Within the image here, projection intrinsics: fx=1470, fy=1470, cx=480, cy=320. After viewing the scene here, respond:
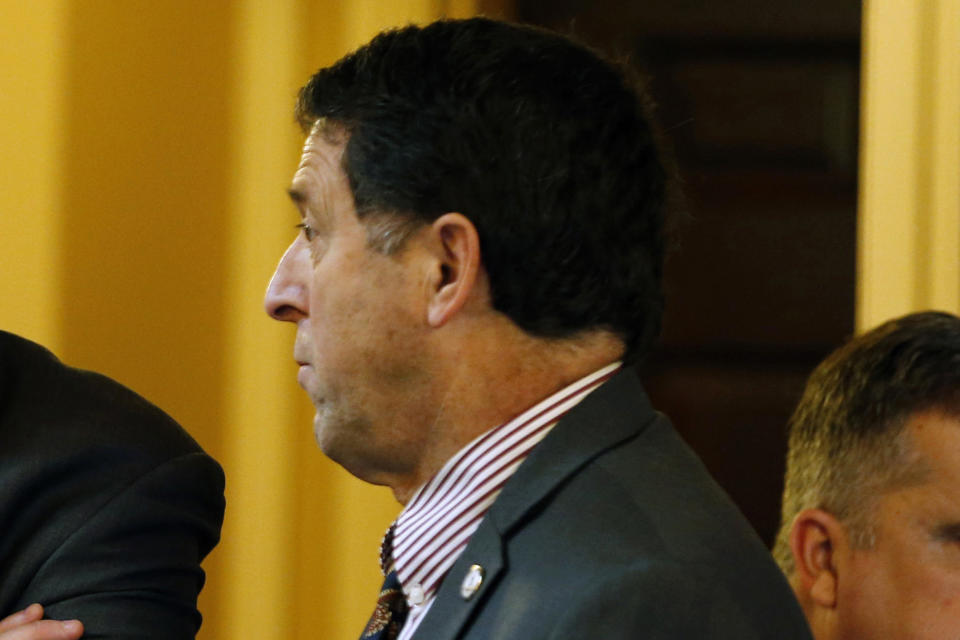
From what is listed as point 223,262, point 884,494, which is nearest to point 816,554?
point 884,494

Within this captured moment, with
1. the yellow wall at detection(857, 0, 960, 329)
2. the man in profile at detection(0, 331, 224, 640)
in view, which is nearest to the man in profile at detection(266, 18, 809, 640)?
the man in profile at detection(0, 331, 224, 640)

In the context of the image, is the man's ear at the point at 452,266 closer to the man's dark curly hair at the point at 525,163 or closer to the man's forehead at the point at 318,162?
the man's dark curly hair at the point at 525,163

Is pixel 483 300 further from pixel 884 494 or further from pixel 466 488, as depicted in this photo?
pixel 884 494

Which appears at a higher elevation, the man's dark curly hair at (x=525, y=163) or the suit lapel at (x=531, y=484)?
the man's dark curly hair at (x=525, y=163)

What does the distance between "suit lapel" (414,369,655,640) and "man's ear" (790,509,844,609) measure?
56 centimetres

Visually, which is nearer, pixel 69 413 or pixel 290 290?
pixel 290 290

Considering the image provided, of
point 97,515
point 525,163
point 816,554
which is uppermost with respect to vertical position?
point 525,163

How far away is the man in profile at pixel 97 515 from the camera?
147cm

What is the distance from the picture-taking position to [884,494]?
162 centimetres

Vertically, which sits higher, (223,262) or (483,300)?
(483,300)

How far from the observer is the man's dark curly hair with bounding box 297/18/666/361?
46.6 inches

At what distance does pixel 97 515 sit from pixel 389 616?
14.6 inches

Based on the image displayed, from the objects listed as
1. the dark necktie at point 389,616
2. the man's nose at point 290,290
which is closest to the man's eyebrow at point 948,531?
the dark necktie at point 389,616

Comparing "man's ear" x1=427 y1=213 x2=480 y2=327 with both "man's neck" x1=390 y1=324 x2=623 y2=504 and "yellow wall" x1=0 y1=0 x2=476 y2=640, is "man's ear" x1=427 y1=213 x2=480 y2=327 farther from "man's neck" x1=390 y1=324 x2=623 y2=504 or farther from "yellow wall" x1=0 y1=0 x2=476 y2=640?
"yellow wall" x1=0 y1=0 x2=476 y2=640
